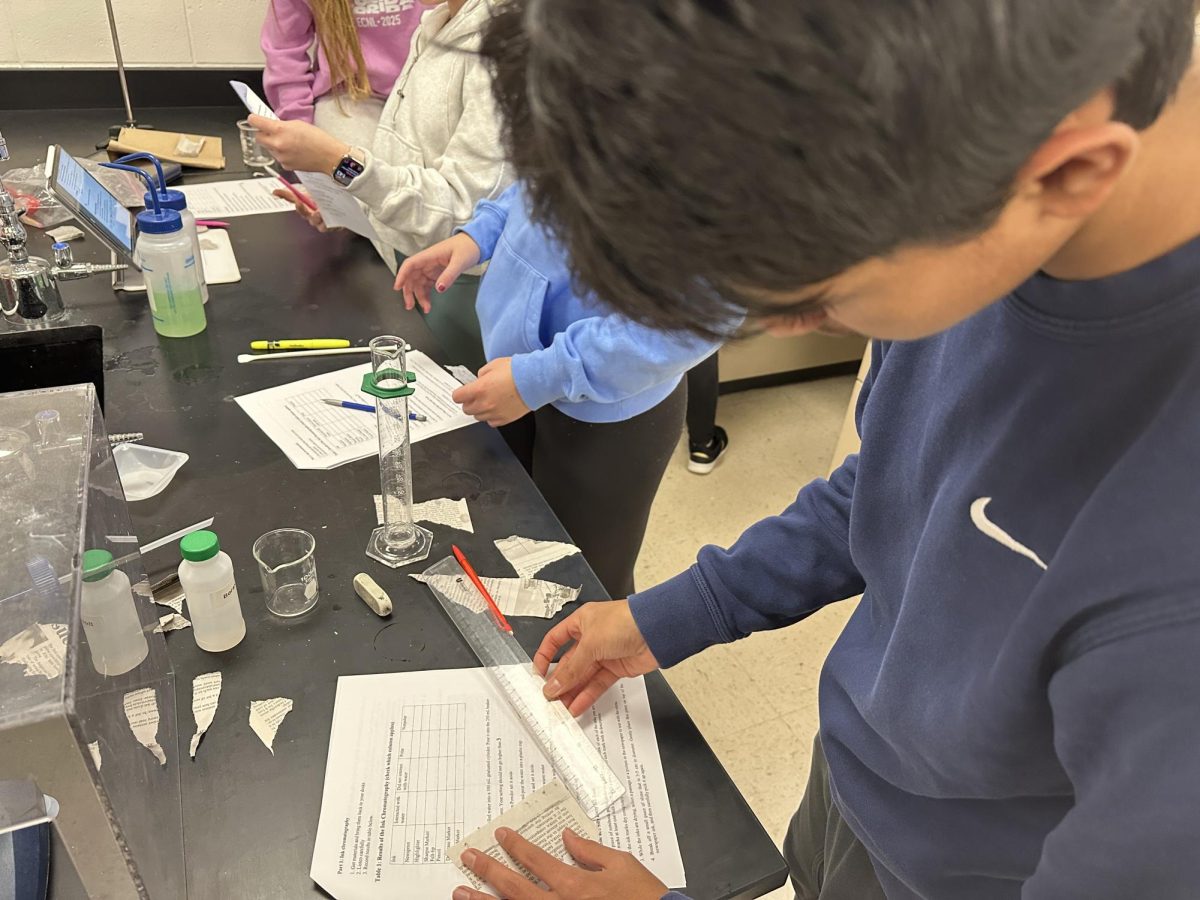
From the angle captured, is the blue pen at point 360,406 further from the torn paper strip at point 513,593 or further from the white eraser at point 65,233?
the white eraser at point 65,233

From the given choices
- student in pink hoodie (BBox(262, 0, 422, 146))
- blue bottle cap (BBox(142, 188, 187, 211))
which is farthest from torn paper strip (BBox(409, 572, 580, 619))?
student in pink hoodie (BBox(262, 0, 422, 146))

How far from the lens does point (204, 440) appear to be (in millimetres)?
1143

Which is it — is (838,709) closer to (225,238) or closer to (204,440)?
(204,440)

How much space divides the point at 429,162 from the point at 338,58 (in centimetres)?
59

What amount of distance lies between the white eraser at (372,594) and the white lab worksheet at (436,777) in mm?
85

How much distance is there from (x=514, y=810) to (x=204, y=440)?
Result: 2.27 ft

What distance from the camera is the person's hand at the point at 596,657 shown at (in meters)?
0.83

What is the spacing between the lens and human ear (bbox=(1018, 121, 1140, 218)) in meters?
0.36

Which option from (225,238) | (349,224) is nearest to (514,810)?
(349,224)

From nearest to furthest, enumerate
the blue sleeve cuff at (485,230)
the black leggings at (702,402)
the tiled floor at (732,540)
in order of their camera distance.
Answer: the blue sleeve cuff at (485,230) < the tiled floor at (732,540) < the black leggings at (702,402)

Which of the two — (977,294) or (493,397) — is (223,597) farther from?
(977,294)

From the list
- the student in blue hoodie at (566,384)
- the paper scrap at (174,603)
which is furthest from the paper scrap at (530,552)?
the paper scrap at (174,603)

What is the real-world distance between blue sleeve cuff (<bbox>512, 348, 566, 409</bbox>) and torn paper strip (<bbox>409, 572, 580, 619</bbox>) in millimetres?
325

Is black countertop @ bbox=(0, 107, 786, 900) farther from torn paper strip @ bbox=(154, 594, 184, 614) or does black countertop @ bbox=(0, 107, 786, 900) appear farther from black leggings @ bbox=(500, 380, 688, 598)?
black leggings @ bbox=(500, 380, 688, 598)
